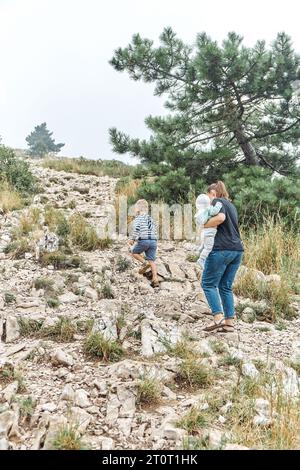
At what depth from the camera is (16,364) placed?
418 centimetres

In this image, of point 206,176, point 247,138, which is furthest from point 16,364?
point 247,138

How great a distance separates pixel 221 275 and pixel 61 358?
2165 millimetres

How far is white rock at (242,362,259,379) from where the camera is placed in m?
4.15

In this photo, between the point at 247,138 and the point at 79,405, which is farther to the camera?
the point at 247,138

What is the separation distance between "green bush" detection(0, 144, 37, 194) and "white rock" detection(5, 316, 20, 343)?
711cm

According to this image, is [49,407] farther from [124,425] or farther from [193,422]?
[193,422]

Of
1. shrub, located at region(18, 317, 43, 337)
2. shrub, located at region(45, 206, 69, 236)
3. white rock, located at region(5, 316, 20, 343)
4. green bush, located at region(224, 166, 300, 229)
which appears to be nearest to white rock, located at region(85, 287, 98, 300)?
shrub, located at region(18, 317, 43, 337)

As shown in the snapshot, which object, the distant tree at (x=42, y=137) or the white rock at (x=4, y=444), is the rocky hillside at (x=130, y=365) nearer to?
the white rock at (x=4, y=444)

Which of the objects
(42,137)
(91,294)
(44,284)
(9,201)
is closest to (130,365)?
(91,294)

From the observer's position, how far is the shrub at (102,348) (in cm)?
446

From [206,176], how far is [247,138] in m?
1.30

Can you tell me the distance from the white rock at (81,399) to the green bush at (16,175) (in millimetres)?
8706
